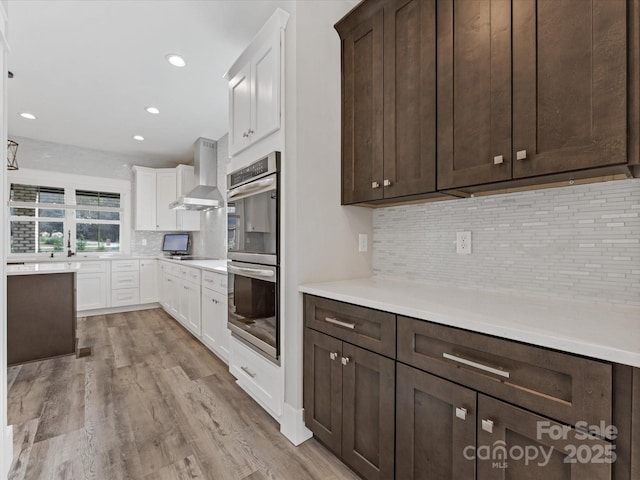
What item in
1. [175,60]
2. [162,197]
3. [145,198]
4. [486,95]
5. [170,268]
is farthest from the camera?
[162,197]

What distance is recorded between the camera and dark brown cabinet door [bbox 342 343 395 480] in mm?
1228

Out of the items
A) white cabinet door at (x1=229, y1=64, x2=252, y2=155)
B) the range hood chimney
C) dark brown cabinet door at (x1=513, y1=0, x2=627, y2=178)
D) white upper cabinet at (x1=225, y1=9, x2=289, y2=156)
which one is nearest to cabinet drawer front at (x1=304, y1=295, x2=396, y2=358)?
dark brown cabinet door at (x1=513, y1=0, x2=627, y2=178)

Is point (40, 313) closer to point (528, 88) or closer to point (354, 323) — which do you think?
point (354, 323)

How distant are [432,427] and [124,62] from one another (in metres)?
3.57

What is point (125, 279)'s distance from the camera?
5.05 metres

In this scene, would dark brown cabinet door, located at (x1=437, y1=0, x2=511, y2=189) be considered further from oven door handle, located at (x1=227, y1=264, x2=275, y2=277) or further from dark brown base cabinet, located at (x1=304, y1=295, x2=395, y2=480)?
oven door handle, located at (x1=227, y1=264, x2=275, y2=277)

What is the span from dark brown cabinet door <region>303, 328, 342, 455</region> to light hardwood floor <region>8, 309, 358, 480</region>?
18 centimetres

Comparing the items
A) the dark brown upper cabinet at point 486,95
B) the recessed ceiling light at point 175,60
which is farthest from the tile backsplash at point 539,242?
the recessed ceiling light at point 175,60

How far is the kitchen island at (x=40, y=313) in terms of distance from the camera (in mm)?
2883

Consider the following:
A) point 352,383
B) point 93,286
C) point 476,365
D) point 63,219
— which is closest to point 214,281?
point 352,383

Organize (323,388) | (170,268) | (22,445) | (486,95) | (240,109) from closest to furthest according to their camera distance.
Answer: (486,95) → (323,388) → (22,445) → (240,109) → (170,268)

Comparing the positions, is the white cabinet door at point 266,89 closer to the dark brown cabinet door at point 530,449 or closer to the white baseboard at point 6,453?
the dark brown cabinet door at point 530,449

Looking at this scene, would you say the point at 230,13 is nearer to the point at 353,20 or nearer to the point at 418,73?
the point at 353,20

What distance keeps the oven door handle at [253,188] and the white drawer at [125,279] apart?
3875 mm
